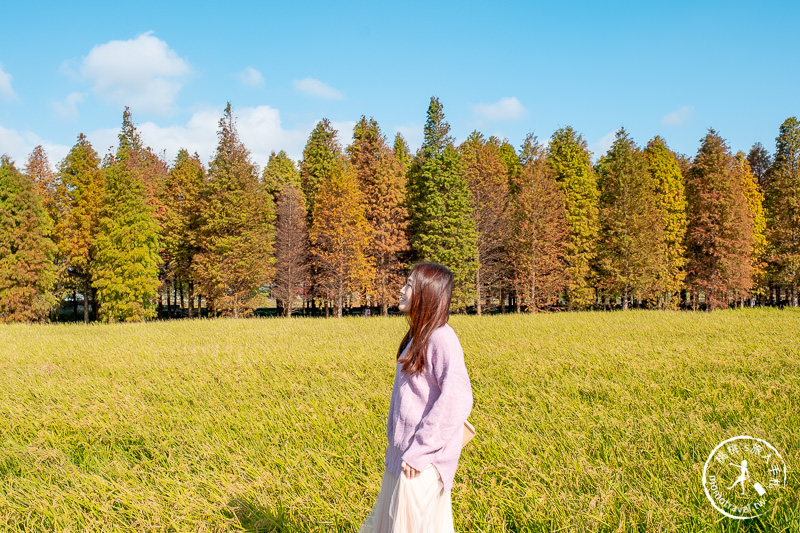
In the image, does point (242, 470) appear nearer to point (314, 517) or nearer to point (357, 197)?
point (314, 517)

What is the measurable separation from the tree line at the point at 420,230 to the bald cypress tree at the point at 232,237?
0.33 ft

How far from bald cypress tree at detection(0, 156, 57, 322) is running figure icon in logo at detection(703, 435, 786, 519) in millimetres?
34967

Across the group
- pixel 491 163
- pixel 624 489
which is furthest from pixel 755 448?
pixel 491 163

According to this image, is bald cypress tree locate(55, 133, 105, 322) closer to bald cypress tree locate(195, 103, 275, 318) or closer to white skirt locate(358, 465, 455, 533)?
bald cypress tree locate(195, 103, 275, 318)

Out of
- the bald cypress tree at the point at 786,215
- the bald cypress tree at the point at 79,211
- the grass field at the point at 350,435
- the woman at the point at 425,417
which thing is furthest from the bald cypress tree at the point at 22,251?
the bald cypress tree at the point at 786,215

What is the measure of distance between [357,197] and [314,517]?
1068 inches

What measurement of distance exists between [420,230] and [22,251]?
23665mm

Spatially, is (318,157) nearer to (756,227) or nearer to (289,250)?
(289,250)

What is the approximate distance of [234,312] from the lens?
97.5 ft

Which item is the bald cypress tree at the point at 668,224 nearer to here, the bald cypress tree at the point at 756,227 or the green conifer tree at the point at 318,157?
the bald cypress tree at the point at 756,227

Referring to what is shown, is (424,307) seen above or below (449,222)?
below

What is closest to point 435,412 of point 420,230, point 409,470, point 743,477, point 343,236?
point 409,470

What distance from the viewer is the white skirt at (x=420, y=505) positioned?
9.05ft

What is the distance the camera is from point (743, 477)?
13.6 feet
